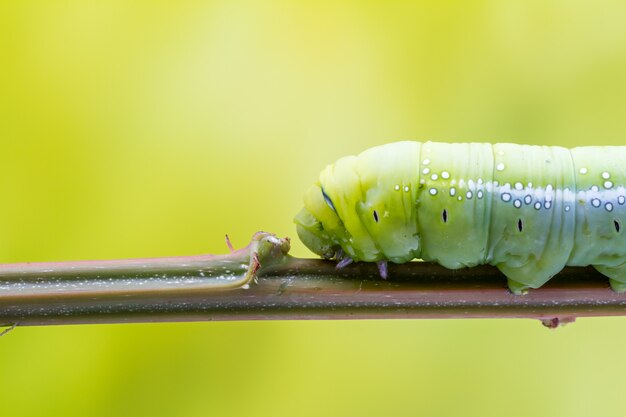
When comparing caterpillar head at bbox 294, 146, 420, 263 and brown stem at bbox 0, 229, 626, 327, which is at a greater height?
caterpillar head at bbox 294, 146, 420, 263

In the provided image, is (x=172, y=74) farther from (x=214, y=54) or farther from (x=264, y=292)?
(x=264, y=292)

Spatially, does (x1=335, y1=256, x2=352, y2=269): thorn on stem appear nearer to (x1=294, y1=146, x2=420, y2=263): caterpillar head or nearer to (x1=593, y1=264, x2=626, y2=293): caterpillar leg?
(x1=294, y1=146, x2=420, y2=263): caterpillar head

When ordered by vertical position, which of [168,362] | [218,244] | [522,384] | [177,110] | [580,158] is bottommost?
[522,384]

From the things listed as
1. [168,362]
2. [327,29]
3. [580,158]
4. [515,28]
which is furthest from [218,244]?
[515,28]

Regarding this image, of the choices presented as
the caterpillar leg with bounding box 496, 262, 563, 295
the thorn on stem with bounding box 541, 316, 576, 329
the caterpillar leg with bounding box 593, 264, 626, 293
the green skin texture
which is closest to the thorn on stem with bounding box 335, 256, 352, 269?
the green skin texture

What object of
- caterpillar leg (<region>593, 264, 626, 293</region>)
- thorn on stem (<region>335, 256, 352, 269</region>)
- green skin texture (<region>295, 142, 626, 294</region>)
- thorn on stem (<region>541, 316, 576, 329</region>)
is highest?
green skin texture (<region>295, 142, 626, 294</region>)

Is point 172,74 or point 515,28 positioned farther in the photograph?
point 515,28
